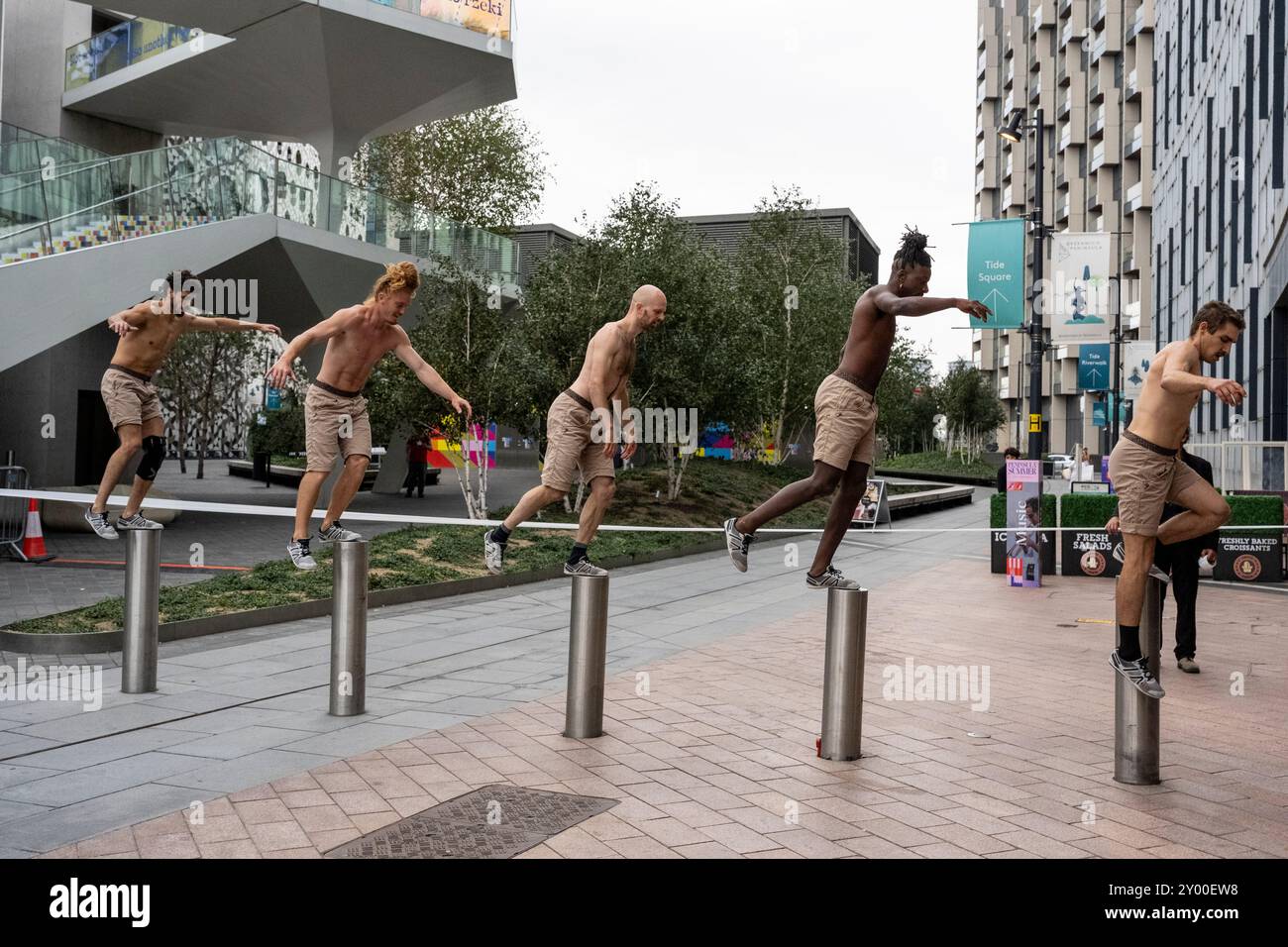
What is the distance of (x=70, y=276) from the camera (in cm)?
1650

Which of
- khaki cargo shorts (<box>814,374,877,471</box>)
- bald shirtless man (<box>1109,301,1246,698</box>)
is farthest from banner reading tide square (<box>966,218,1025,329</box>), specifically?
khaki cargo shorts (<box>814,374,877,471</box>)

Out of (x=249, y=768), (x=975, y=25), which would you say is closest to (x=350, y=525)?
(x=249, y=768)

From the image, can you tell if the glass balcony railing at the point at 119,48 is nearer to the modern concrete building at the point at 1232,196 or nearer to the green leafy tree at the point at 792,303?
the green leafy tree at the point at 792,303

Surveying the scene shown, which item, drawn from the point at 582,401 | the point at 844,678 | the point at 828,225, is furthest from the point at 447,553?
the point at 828,225

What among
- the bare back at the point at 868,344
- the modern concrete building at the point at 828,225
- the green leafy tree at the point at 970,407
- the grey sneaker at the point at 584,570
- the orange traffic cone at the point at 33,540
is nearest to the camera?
the bare back at the point at 868,344

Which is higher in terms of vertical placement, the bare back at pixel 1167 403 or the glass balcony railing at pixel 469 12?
the glass balcony railing at pixel 469 12

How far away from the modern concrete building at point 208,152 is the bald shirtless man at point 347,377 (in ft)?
40.0

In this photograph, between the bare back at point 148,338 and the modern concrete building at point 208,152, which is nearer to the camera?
the bare back at point 148,338

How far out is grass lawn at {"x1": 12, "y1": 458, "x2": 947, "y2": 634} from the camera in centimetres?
1052

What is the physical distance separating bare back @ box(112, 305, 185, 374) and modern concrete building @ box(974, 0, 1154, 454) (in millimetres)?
57155

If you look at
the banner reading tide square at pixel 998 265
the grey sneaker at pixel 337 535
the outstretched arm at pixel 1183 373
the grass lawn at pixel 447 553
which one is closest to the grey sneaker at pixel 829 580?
the outstretched arm at pixel 1183 373

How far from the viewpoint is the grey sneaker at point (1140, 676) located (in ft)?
18.4

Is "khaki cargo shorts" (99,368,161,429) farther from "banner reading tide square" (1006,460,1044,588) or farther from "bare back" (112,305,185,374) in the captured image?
"banner reading tide square" (1006,460,1044,588)

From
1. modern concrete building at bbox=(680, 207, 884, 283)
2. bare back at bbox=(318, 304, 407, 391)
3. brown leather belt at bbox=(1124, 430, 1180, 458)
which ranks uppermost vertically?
modern concrete building at bbox=(680, 207, 884, 283)
